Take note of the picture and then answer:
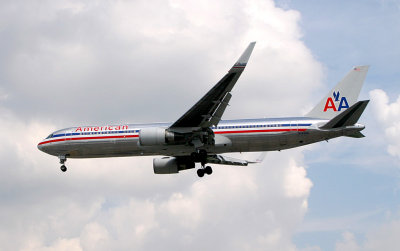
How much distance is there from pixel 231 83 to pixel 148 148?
26.4 feet

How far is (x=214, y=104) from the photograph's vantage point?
3309cm

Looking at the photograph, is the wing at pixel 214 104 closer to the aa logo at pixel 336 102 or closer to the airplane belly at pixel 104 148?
the airplane belly at pixel 104 148

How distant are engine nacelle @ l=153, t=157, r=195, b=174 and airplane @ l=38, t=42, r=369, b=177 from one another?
79 centimetres

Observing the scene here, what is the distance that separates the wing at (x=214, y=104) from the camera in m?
29.6

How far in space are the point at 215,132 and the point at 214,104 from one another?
4.22 meters

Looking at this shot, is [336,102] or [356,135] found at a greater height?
[336,102]

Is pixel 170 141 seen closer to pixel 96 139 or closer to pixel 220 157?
pixel 96 139

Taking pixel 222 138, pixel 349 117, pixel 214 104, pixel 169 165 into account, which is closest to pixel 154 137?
pixel 214 104

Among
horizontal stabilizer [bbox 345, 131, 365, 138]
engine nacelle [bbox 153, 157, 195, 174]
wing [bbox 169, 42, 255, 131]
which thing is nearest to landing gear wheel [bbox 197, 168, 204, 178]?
engine nacelle [bbox 153, 157, 195, 174]

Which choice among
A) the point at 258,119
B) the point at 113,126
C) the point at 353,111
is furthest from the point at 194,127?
the point at 353,111

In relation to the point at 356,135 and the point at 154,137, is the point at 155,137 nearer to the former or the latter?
the point at 154,137

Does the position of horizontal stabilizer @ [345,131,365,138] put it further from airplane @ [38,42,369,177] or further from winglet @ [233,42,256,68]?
winglet @ [233,42,256,68]

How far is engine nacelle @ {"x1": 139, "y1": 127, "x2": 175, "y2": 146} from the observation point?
3459 centimetres

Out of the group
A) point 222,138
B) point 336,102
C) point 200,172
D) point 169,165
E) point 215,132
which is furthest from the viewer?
point 169,165
